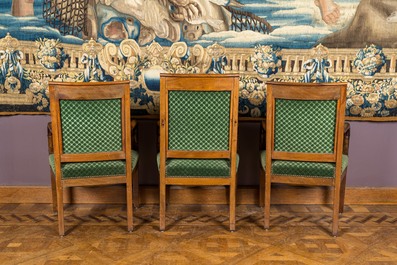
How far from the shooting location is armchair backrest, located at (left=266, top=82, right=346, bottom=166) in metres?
3.16

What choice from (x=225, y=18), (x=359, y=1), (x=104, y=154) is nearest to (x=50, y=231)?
(x=104, y=154)

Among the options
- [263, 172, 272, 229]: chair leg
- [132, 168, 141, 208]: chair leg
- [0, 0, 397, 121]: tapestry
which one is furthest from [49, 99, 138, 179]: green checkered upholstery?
[263, 172, 272, 229]: chair leg

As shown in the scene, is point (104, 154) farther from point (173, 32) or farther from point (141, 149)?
point (173, 32)

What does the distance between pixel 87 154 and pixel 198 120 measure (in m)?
0.79

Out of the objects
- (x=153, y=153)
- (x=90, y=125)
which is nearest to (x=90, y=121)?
(x=90, y=125)

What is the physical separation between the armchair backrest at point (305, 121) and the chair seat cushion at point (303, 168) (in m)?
0.04

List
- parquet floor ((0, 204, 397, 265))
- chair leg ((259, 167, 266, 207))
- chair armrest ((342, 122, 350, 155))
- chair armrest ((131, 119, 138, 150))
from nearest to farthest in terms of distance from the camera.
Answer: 1. parquet floor ((0, 204, 397, 265))
2. chair armrest ((342, 122, 350, 155))
3. chair armrest ((131, 119, 138, 150))
4. chair leg ((259, 167, 266, 207))

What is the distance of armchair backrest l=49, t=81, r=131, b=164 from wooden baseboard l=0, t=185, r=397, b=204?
2.51 ft

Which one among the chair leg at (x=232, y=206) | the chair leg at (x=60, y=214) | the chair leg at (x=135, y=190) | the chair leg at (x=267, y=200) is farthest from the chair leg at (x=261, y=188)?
the chair leg at (x=60, y=214)

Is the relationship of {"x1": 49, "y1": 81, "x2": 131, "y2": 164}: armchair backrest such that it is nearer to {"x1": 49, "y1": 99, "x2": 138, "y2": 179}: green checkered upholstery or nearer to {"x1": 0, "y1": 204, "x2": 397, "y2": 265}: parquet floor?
{"x1": 49, "y1": 99, "x2": 138, "y2": 179}: green checkered upholstery

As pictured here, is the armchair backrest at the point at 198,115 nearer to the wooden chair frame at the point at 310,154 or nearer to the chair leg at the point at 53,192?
the wooden chair frame at the point at 310,154

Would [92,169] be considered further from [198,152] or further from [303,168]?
[303,168]

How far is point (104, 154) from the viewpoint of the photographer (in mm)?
3223

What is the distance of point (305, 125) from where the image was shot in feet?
10.6
